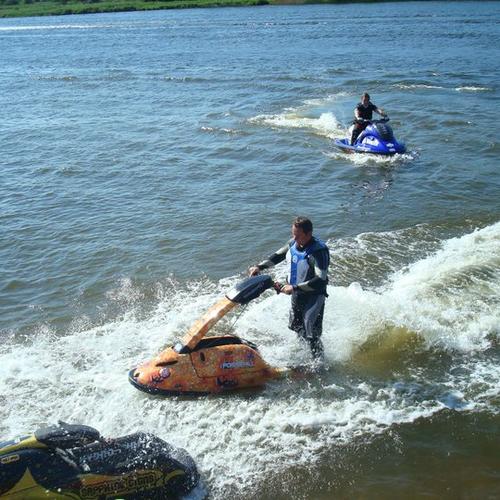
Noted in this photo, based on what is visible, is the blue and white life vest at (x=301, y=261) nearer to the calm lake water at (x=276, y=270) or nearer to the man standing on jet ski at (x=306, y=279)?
the man standing on jet ski at (x=306, y=279)

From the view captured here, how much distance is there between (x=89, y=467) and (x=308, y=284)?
3276 millimetres

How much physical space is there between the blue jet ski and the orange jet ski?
11.2 meters

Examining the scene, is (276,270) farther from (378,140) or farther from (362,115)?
Result: (362,115)

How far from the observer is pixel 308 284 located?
7426 millimetres

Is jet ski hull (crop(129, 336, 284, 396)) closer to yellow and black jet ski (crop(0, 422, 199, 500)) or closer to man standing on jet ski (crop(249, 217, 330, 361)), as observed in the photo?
man standing on jet ski (crop(249, 217, 330, 361))

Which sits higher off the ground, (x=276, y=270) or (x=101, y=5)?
(x=101, y=5)

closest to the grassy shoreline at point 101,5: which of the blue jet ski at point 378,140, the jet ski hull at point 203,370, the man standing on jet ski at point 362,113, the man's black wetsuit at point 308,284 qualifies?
the man standing on jet ski at point 362,113

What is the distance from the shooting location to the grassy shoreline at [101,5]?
83.5 metres

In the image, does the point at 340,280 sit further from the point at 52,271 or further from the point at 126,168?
the point at 126,168

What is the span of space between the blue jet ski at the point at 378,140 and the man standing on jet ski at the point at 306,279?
34.7 ft

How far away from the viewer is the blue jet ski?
1755 cm

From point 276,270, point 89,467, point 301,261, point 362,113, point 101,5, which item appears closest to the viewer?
point 89,467

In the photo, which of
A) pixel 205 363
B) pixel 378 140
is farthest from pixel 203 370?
pixel 378 140

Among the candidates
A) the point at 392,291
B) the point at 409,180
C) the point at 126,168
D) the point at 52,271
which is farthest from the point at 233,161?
the point at 392,291
